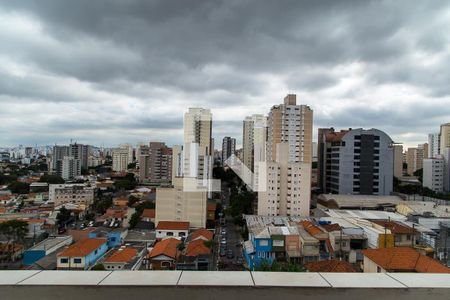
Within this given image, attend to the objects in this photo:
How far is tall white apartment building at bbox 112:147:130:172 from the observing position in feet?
93.5

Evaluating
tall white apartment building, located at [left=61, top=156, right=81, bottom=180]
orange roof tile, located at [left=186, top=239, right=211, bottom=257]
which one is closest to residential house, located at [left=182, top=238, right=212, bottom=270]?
orange roof tile, located at [left=186, top=239, right=211, bottom=257]

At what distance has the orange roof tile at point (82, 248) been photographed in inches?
227

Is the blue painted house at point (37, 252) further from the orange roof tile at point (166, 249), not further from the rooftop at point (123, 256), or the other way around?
the orange roof tile at point (166, 249)

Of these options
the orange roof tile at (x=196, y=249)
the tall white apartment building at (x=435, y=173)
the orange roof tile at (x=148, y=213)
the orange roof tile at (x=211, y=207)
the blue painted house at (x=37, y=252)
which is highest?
the tall white apartment building at (x=435, y=173)

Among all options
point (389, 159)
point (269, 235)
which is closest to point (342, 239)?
point (269, 235)

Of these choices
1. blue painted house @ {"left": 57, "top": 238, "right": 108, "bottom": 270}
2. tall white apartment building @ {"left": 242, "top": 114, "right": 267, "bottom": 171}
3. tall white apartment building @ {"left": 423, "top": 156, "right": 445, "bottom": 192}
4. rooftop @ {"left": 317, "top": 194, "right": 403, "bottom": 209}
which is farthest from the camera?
tall white apartment building @ {"left": 423, "top": 156, "right": 445, "bottom": 192}

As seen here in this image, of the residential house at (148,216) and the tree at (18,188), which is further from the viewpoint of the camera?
the tree at (18,188)

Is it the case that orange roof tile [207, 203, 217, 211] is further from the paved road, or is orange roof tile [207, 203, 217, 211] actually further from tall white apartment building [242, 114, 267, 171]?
tall white apartment building [242, 114, 267, 171]

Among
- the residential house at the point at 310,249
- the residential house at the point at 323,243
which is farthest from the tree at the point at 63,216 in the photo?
the residential house at the point at 310,249

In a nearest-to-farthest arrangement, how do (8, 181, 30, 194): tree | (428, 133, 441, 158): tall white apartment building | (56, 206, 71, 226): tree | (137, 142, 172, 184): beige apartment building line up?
(56, 206, 71, 226): tree < (8, 181, 30, 194): tree < (137, 142, 172, 184): beige apartment building < (428, 133, 441, 158): tall white apartment building

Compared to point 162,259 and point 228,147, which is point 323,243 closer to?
point 162,259

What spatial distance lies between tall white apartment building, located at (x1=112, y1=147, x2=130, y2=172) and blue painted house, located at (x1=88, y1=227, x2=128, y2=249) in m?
20.7

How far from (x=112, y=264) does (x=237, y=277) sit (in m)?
5.53

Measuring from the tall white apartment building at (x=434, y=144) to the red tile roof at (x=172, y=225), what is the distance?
19452 mm
